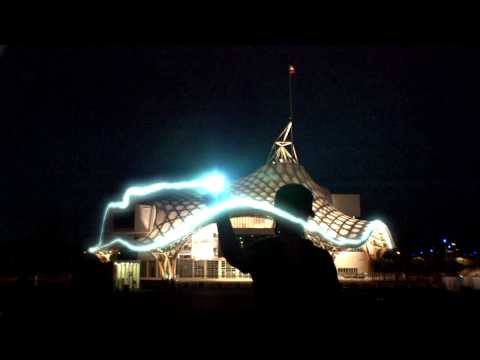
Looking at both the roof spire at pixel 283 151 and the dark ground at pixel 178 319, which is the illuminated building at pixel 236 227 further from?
the dark ground at pixel 178 319

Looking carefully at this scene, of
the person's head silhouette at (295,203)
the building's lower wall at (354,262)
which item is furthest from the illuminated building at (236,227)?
the person's head silhouette at (295,203)

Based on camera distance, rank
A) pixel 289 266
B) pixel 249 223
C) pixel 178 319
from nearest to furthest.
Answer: pixel 289 266 < pixel 178 319 < pixel 249 223

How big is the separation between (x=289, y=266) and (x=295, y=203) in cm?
31

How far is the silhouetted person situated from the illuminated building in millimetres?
34563

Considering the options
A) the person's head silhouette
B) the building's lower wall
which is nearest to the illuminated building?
the building's lower wall

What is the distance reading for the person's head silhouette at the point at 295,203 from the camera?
253 cm

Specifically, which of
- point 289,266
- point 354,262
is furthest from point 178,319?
point 354,262

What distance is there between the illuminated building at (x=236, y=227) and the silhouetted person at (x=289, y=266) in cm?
3456

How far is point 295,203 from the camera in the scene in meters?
2.53

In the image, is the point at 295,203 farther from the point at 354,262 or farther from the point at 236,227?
the point at 354,262

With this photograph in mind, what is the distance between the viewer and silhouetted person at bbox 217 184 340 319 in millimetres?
2410

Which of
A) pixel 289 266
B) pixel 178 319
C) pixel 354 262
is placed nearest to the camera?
pixel 289 266

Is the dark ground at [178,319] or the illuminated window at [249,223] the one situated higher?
the illuminated window at [249,223]

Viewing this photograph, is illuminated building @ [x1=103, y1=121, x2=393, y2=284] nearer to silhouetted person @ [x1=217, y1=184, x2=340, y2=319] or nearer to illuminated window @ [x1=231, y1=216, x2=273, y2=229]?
illuminated window @ [x1=231, y1=216, x2=273, y2=229]
